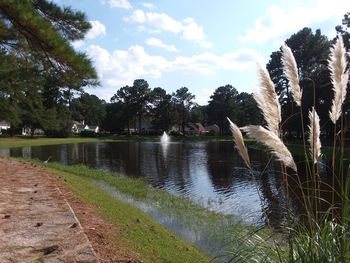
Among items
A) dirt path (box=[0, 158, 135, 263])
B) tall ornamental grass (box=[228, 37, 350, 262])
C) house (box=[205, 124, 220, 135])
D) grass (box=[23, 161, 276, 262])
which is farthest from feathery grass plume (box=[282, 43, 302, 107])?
house (box=[205, 124, 220, 135])

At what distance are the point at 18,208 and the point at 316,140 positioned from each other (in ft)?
18.8

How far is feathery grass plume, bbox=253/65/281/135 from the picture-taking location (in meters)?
3.52

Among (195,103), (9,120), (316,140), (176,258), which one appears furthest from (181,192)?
(195,103)

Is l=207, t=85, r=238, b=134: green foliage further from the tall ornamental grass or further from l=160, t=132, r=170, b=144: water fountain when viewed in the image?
the tall ornamental grass

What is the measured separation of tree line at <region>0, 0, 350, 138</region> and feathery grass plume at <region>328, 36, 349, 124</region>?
0.24 m

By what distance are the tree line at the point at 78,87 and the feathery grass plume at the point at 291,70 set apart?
189 mm

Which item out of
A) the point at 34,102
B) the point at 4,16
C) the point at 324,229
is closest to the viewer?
the point at 324,229

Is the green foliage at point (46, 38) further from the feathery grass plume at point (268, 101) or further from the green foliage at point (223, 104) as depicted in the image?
the green foliage at point (223, 104)

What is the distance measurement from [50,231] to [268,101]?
12.9 ft

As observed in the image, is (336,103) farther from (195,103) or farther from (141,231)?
(195,103)

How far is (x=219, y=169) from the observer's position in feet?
92.1

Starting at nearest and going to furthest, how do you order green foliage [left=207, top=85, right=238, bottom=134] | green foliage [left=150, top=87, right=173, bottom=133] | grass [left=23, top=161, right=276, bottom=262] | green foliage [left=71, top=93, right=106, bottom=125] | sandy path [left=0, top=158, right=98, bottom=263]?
1. grass [left=23, top=161, right=276, bottom=262]
2. sandy path [left=0, top=158, right=98, bottom=263]
3. green foliage [left=71, top=93, right=106, bottom=125]
4. green foliage [left=150, top=87, right=173, bottom=133]
5. green foliage [left=207, top=85, right=238, bottom=134]

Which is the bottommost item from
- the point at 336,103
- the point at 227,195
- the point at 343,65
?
the point at 227,195

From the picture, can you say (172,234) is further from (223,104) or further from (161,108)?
(223,104)
